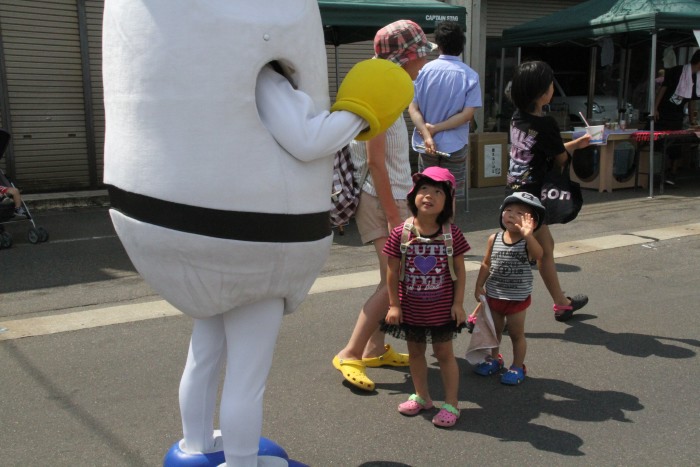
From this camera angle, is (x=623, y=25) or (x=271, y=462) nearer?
(x=271, y=462)

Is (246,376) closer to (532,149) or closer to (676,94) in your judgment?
(532,149)

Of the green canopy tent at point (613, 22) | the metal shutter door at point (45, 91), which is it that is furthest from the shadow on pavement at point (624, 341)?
the metal shutter door at point (45, 91)

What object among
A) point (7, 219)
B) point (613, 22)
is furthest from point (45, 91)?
point (613, 22)

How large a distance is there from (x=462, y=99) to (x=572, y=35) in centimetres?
614

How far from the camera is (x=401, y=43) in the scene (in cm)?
358

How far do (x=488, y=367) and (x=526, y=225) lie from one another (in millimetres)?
836

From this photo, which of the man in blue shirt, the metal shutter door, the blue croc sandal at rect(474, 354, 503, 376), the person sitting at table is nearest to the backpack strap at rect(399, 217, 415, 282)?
the blue croc sandal at rect(474, 354, 503, 376)

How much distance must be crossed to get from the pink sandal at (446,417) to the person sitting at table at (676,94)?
877cm

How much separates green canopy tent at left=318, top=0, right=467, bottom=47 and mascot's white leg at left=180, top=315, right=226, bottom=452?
652 cm

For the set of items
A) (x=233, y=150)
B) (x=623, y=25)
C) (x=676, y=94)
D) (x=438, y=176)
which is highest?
(x=623, y=25)

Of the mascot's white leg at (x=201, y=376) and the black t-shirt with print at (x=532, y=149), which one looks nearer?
the mascot's white leg at (x=201, y=376)

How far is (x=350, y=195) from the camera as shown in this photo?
148 inches

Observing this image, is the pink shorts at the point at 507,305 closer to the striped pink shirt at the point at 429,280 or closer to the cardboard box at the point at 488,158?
the striped pink shirt at the point at 429,280

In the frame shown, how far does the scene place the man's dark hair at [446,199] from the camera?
325 centimetres
